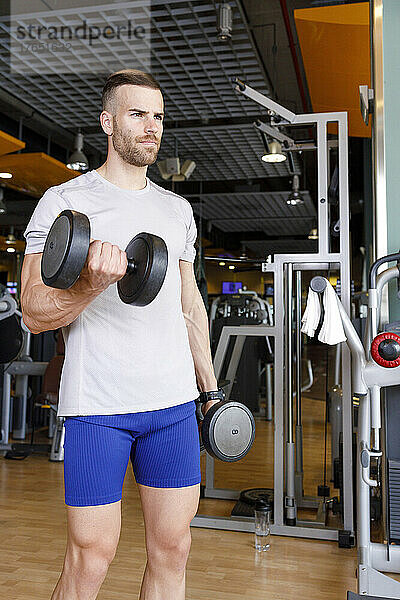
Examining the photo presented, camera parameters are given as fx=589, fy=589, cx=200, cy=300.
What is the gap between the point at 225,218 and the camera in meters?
11.8

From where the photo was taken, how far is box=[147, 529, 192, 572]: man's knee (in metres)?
1.42

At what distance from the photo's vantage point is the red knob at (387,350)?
2.12 m

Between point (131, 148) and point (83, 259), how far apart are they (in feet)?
1.46

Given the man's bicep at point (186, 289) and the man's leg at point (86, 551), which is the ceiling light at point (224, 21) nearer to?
the man's bicep at point (186, 289)

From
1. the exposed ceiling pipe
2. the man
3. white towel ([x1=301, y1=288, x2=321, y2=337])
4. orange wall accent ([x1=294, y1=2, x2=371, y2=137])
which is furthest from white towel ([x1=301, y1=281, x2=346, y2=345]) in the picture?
the exposed ceiling pipe

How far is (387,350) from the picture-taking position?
212 centimetres

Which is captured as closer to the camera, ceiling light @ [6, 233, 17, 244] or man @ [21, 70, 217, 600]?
man @ [21, 70, 217, 600]

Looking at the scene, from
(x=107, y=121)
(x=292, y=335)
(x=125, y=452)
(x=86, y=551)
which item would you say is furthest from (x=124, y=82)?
(x=292, y=335)

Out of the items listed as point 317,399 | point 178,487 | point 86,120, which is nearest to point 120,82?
point 178,487

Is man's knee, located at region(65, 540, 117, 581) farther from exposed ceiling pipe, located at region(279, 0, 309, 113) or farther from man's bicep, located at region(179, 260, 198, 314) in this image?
exposed ceiling pipe, located at region(279, 0, 309, 113)

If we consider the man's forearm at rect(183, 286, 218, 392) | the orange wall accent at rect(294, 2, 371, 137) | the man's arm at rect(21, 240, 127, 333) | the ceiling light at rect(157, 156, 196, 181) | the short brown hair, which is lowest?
the man's forearm at rect(183, 286, 218, 392)

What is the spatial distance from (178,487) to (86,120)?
6133mm

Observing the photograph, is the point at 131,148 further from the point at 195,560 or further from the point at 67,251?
the point at 195,560

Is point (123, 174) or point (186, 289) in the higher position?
point (123, 174)
